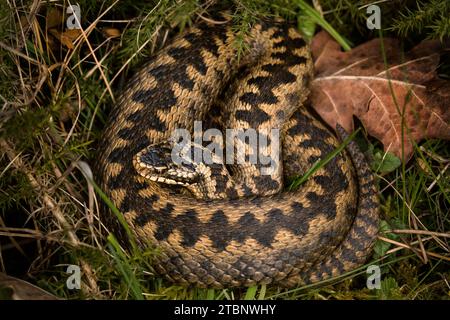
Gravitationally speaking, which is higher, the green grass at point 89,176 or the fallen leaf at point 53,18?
the fallen leaf at point 53,18

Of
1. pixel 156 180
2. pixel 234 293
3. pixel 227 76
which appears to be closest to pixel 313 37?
pixel 227 76

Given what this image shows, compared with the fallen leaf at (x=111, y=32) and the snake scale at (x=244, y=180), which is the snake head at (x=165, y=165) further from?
the fallen leaf at (x=111, y=32)

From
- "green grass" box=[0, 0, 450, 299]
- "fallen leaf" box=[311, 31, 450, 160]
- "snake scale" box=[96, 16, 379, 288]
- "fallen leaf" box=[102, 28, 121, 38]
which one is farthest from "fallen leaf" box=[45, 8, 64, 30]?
"fallen leaf" box=[311, 31, 450, 160]

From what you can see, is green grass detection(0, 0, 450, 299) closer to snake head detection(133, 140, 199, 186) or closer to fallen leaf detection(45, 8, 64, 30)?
fallen leaf detection(45, 8, 64, 30)

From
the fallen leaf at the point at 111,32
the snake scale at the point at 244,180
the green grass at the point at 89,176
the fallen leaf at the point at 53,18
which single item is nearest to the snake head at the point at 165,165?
the snake scale at the point at 244,180

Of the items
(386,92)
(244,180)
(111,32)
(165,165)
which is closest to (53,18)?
(111,32)
